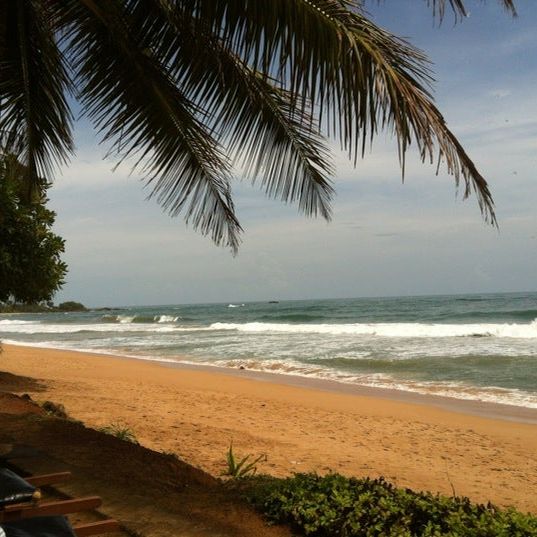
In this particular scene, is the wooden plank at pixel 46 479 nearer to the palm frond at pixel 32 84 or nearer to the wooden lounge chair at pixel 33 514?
the wooden lounge chair at pixel 33 514

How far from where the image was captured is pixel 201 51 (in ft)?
11.6

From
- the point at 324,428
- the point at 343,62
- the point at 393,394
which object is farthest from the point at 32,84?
the point at 393,394

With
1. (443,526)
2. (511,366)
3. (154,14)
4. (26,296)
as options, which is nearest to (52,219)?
(26,296)

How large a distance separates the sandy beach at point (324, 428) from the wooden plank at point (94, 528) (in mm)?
2552

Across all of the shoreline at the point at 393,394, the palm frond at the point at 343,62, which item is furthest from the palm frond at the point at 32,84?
the shoreline at the point at 393,394

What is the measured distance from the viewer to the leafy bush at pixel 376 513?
260 cm

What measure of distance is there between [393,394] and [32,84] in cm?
781

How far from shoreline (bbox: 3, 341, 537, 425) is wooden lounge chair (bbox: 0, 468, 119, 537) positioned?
688cm

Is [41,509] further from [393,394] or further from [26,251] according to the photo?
[393,394]

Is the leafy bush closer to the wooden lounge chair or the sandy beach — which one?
the wooden lounge chair

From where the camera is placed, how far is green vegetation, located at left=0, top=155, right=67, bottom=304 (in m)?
8.24

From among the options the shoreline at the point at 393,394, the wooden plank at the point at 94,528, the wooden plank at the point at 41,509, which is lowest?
the shoreline at the point at 393,394

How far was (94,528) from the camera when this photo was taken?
2564 mm

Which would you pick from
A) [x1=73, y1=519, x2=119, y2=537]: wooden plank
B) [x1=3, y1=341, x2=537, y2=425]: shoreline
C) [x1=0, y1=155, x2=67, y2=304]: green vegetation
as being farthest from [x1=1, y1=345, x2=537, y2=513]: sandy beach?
[x1=73, y1=519, x2=119, y2=537]: wooden plank
